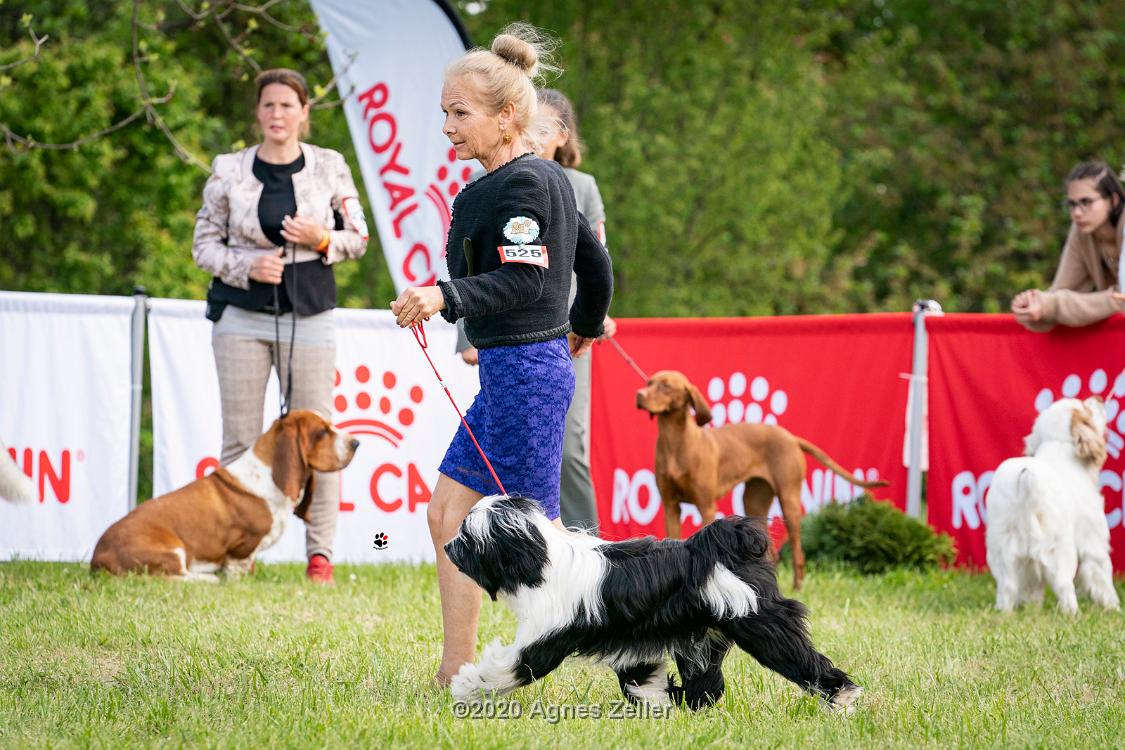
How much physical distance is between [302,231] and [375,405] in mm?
1675

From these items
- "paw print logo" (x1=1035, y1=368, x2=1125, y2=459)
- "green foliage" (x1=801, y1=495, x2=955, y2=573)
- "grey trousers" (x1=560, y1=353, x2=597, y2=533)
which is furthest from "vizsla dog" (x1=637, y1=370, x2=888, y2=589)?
"paw print logo" (x1=1035, y1=368, x2=1125, y2=459)

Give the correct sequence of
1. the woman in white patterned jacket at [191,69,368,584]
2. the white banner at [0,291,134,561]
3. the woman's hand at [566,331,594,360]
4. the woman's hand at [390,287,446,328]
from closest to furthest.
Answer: the woman's hand at [390,287,446,328]
the woman's hand at [566,331,594,360]
the woman in white patterned jacket at [191,69,368,584]
the white banner at [0,291,134,561]

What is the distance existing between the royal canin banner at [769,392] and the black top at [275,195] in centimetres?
222

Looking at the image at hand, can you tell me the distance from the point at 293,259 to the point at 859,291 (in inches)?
552

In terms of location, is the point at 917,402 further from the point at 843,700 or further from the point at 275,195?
the point at 843,700

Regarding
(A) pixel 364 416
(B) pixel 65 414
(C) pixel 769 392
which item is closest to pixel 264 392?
(A) pixel 364 416

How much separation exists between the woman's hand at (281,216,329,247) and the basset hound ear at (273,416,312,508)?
0.85 meters

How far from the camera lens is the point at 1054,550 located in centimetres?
564

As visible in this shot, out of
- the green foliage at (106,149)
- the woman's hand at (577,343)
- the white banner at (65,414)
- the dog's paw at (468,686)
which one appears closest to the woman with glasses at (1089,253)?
the woman's hand at (577,343)

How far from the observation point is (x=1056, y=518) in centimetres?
565

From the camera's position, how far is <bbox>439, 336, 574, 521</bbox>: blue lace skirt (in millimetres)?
3586

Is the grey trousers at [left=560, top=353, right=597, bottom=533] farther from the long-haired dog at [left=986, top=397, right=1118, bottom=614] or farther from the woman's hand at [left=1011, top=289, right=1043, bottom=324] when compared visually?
the woman's hand at [left=1011, top=289, right=1043, bottom=324]

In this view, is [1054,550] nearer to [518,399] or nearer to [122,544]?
[518,399]

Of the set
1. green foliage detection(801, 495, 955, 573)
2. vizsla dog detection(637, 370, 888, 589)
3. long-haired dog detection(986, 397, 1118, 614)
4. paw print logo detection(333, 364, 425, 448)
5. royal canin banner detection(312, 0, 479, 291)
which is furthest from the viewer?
royal canin banner detection(312, 0, 479, 291)
